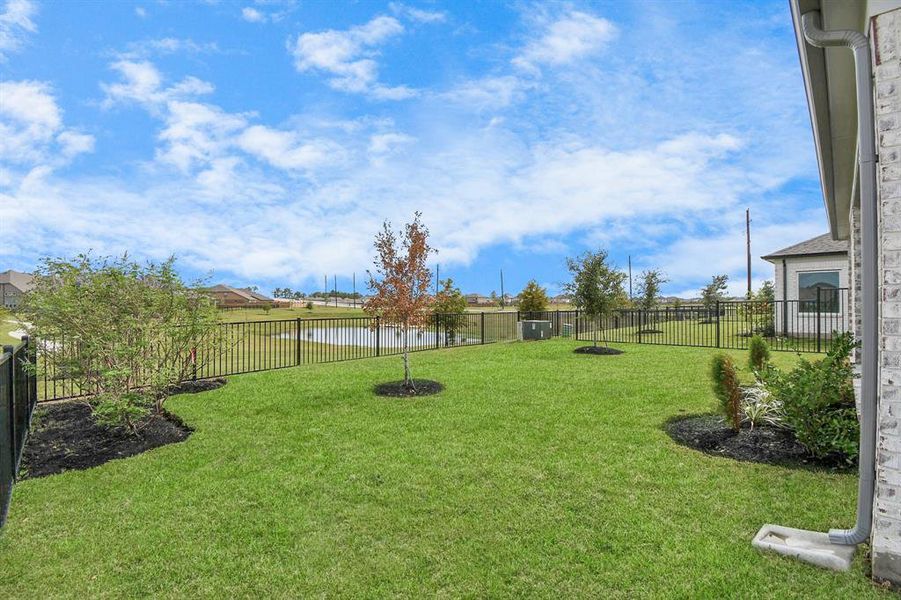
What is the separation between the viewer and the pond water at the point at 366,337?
36.6 feet

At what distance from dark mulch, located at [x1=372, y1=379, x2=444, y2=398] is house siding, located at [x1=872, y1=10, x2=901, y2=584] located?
5.29 metres

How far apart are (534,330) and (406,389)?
8948 millimetres

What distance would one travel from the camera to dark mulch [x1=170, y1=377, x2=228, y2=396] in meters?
7.05

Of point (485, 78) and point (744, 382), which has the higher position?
point (485, 78)

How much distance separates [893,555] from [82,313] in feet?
23.8

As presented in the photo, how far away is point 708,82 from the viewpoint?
7.99m

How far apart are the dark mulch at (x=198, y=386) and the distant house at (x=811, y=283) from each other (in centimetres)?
1529

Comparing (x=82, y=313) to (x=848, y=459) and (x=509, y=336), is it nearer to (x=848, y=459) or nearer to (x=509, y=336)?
(x=848, y=459)

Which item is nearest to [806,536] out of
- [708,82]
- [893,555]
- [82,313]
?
[893,555]

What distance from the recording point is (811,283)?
14578 millimetres

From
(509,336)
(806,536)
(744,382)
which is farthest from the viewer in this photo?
(509,336)

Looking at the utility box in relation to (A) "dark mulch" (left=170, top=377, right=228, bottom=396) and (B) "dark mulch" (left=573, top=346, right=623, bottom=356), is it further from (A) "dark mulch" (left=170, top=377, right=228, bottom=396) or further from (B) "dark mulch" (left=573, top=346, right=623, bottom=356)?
(A) "dark mulch" (left=170, top=377, right=228, bottom=396)

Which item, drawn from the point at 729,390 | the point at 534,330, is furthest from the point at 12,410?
the point at 534,330

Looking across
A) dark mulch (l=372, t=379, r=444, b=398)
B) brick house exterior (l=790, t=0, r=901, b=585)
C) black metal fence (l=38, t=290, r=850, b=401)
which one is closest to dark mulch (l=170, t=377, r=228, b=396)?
black metal fence (l=38, t=290, r=850, b=401)
